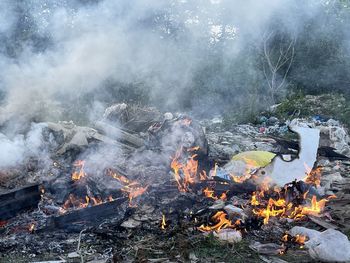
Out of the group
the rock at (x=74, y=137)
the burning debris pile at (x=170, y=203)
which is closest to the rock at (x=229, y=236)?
the burning debris pile at (x=170, y=203)

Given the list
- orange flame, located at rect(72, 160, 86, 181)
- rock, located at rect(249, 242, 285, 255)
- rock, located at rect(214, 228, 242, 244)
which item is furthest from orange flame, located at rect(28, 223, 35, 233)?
rock, located at rect(249, 242, 285, 255)

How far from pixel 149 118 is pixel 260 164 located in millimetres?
4417

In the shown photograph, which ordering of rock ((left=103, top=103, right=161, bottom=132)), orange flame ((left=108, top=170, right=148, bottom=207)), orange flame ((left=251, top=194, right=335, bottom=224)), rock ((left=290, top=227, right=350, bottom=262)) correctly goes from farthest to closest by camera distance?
rock ((left=103, top=103, right=161, bottom=132)) < orange flame ((left=108, top=170, right=148, bottom=207)) < orange flame ((left=251, top=194, right=335, bottom=224)) < rock ((left=290, top=227, right=350, bottom=262))

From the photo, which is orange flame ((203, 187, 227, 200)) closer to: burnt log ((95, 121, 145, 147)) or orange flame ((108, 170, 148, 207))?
orange flame ((108, 170, 148, 207))

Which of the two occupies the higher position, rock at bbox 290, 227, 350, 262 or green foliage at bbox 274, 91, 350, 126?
rock at bbox 290, 227, 350, 262

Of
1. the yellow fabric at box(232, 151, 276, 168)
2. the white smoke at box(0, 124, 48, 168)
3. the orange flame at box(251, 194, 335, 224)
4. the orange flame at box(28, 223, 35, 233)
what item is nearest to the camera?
the orange flame at box(28, 223, 35, 233)

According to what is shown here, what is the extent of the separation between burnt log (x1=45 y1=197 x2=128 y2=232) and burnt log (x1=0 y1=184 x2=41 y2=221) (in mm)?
834

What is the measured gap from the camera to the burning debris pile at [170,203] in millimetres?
4820

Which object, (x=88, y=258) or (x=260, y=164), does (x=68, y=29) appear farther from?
(x=88, y=258)

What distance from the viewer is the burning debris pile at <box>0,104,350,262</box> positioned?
4820 millimetres

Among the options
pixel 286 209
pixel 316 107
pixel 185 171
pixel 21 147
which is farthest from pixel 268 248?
pixel 316 107

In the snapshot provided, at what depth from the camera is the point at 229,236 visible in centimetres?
492

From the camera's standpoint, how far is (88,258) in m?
4.57

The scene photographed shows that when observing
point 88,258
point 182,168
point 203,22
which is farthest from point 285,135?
point 88,258
